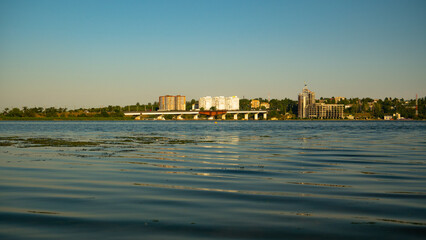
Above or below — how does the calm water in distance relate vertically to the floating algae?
above

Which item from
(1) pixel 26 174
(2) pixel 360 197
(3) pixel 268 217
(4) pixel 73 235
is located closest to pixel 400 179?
(2) pixel 360 197

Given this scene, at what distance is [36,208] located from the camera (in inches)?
413

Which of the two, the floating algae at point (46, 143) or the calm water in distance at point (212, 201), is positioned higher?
the calm water in distance at point (212, 201)

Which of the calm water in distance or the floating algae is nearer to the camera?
the calm water in distance

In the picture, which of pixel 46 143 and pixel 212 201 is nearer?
pixel 212 201

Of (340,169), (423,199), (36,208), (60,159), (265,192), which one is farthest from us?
(60,159)

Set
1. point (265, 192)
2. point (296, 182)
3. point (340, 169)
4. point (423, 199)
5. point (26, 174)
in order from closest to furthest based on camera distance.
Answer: point (423, 199)
point (265, 192)
point (296, 182)
point (26, 174)
point (340, 169)

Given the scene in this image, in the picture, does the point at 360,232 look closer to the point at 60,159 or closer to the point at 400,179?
the point at 400,179

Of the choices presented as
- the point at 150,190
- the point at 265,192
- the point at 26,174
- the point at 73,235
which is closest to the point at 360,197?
the point at 265,192

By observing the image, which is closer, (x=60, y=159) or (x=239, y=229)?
(x=239, y=229)

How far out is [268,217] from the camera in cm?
938

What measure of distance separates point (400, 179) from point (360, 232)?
850 cm

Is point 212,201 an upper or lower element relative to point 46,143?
upper

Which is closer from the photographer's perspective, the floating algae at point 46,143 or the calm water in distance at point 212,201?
the calm water in distance at point 212,201
